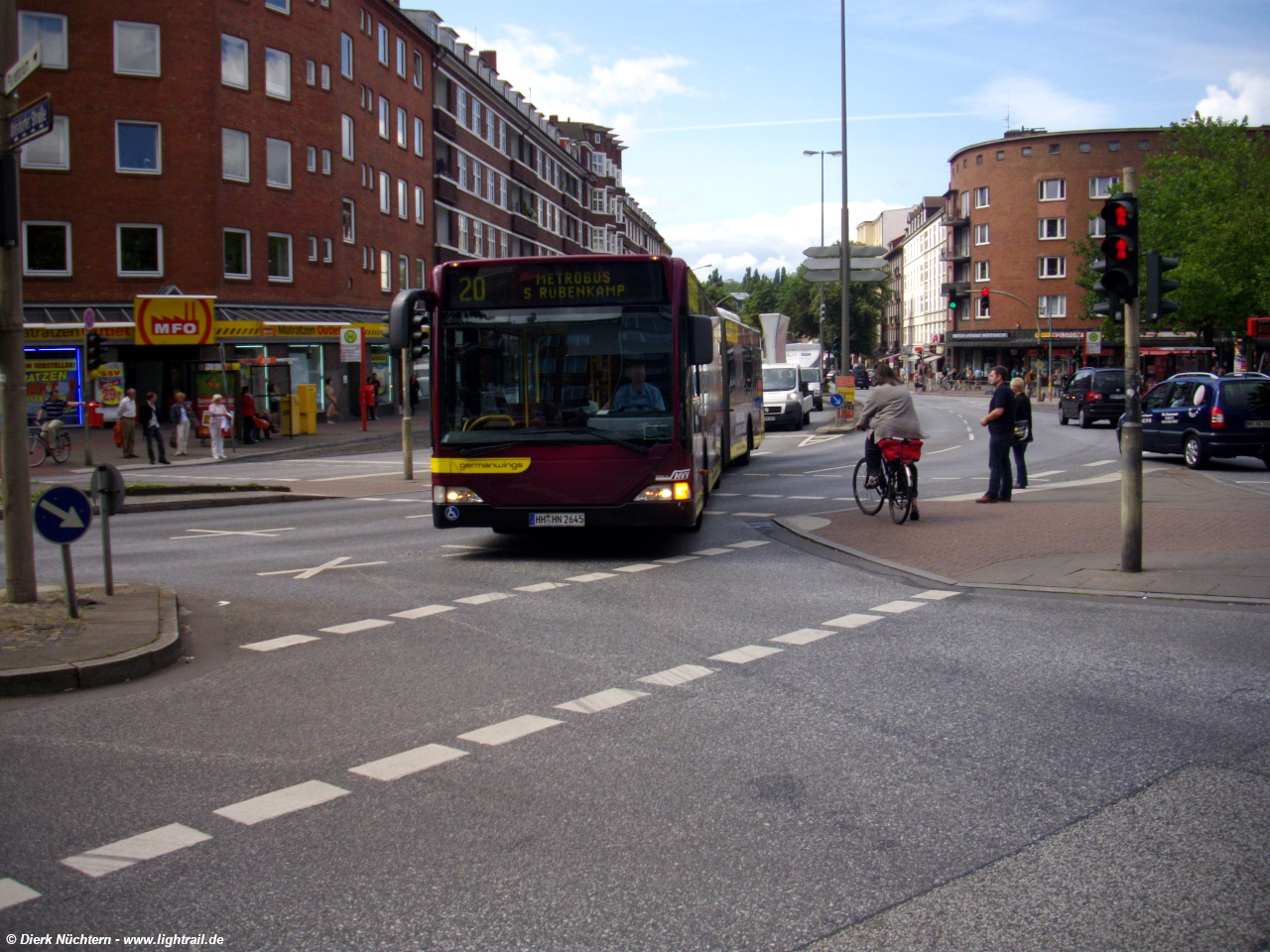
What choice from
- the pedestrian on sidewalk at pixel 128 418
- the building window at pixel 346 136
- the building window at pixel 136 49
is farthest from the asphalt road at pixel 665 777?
the building window at pixel 346 136

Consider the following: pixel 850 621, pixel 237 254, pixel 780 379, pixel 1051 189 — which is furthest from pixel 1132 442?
pixel 1051 189

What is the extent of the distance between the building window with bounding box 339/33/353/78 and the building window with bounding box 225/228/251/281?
→ 9.97 meters

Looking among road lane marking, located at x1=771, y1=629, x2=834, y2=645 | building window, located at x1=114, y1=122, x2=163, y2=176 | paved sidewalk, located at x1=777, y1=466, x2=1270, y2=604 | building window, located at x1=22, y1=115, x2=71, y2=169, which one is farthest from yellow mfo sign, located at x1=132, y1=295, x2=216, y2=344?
road lane marking, located at x1=771, y1=629, x2=834, y2=645

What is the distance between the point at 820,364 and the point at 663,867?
175 ft

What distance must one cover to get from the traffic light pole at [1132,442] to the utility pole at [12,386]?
27.2 ft

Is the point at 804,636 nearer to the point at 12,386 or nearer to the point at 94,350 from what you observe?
the point at 12,386

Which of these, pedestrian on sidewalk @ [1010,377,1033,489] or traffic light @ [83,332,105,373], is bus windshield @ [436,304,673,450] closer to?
pedestrian on sidewalk @ [1010,377,1033,489]

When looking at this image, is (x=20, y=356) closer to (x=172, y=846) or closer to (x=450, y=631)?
(x=450, y=631)

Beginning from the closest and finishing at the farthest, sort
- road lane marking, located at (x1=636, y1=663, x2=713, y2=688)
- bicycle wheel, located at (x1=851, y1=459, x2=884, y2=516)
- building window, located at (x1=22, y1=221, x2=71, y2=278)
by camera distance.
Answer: road lane marking, located at (x1=636, y1=663, x2=713, y2=688) < bicycle wheel, located at (x1=851, y1=459, x2=884, y2=516) < building window, located at (x1=22, y1=221, x2=71, y2=278)

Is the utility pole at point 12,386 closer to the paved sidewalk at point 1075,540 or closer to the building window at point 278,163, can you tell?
the paved sidewalk at point 1075,540

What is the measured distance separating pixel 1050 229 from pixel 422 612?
8646 centimetres

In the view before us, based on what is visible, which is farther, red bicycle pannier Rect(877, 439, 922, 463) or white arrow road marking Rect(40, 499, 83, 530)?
red bicycle pannier Rect(877, 439, 922, 463)

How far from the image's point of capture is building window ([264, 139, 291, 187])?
42.4 meters

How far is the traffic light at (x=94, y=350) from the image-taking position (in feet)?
86.0
